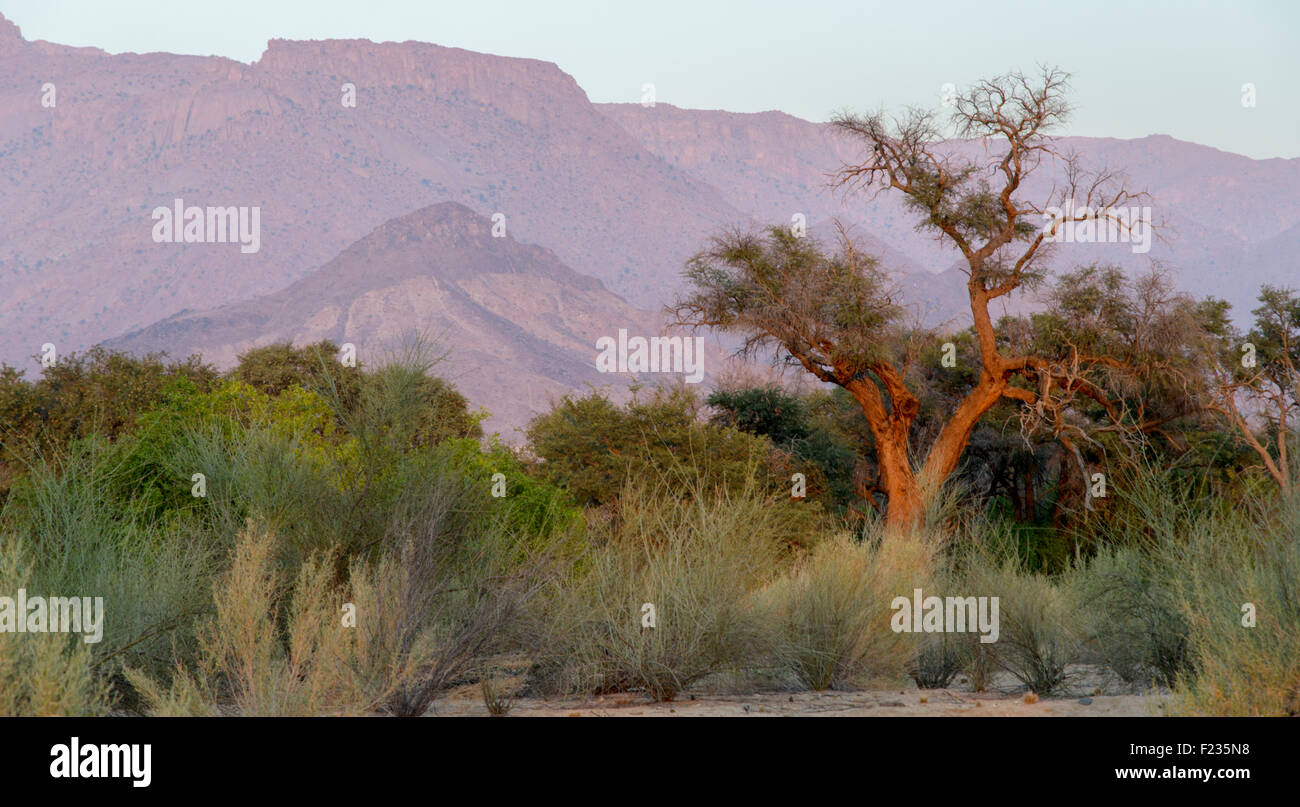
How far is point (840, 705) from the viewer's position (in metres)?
6.61

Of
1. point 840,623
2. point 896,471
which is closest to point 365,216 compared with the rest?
point 896,471

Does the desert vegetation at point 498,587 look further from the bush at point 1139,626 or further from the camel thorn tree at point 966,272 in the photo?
the camel thorn tree at point 966,272

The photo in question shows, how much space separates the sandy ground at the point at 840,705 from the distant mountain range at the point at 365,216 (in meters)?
86.3

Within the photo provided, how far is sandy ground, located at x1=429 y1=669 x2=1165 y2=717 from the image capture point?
6219 mm

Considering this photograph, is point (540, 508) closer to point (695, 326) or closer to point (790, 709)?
point (790, 709)

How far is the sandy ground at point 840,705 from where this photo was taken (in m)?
6.22

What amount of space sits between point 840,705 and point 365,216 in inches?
6017

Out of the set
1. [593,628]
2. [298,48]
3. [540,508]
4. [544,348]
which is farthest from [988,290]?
[298,48]

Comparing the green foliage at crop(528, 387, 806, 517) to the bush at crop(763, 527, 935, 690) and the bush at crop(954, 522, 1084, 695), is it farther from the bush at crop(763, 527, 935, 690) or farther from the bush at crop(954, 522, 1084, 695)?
the bush at crop(763, 527, 935, 690)

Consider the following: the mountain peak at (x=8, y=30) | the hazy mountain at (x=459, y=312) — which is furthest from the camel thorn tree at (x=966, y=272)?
the mountain peak at (x=8, y=30)

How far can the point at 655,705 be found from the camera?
6.61m

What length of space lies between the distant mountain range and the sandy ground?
86281mm

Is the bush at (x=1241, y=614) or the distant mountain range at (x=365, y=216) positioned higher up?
the distant mountain range at (x=365, y=216)
